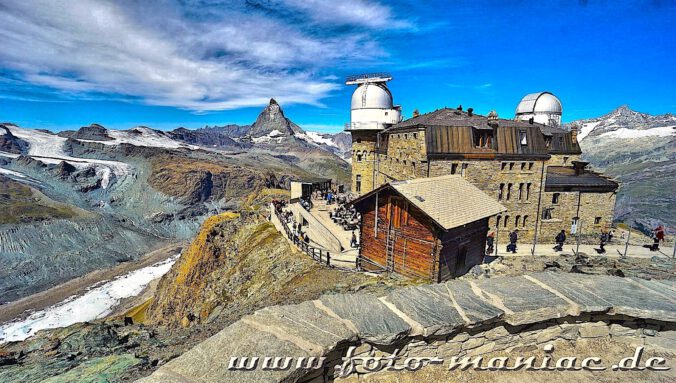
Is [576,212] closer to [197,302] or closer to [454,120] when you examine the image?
[454,120]

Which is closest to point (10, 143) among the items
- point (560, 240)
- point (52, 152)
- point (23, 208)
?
point (52, 152)

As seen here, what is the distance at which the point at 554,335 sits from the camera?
5996 mm

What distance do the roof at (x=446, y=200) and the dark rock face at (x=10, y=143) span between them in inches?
8356

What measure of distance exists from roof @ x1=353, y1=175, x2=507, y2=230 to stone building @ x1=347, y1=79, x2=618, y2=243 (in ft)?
21.9

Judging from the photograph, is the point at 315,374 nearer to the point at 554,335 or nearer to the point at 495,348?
the point at 495,348

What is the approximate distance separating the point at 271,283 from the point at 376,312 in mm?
18659

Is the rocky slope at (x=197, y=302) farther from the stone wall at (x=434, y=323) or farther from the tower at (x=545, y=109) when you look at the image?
the tower at (x=545, y=109)

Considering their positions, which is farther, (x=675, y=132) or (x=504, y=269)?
(x=675, y=132)

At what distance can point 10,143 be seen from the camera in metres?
165

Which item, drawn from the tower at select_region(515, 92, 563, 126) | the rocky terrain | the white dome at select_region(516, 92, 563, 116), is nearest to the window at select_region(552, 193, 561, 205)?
the tower at select_region(515, 92, 563, 126)

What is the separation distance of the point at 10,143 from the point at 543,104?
727 ft

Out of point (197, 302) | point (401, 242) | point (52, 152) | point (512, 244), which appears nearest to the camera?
point (401, 242)

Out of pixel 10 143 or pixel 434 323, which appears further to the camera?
pixel 10 143

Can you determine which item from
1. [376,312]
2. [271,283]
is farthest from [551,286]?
[271,283]
